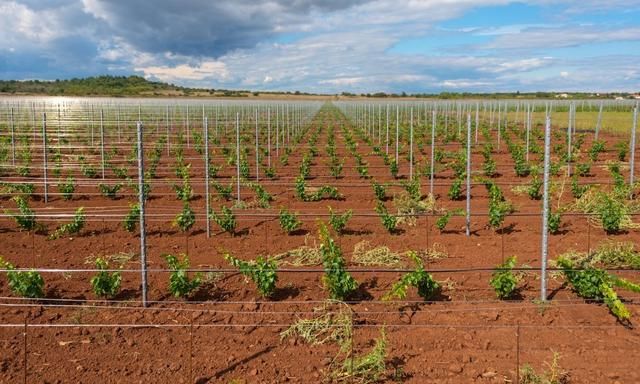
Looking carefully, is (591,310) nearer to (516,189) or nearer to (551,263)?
(551,263)

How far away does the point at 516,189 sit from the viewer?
12242 mm

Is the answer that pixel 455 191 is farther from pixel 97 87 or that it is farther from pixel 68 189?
pixel 97 87

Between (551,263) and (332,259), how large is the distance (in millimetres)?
2871

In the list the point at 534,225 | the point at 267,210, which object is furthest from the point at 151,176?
the point at 534,225

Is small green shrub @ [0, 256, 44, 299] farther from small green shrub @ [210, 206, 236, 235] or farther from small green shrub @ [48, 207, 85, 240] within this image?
small green shrub @ [210, 206, 236, 235]

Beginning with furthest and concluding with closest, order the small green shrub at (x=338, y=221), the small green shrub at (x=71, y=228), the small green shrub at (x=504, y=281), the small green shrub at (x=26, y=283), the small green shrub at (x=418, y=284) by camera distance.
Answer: the small green shrub at (x=71, y=228)
the small green shrub at (x=338, y=221)
the small green shrub at (x=26, y=283)
the small green shrub at (x=504, y=281)
the small green shrub at (x=418, y=284)

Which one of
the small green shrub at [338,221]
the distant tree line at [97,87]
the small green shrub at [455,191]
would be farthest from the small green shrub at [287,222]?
the distant tree line at [97,87]

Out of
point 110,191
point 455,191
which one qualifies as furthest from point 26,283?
point 455,191

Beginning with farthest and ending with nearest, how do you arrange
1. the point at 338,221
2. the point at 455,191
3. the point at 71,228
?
1. the point at 455,191
2. the point at 71,228
3. the point at 338,221

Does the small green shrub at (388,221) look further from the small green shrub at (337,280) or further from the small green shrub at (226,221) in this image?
the small green shrub at (337,280)

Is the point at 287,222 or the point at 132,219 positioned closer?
the point at 287,222

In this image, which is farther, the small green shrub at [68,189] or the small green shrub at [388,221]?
the small green shrub at [68,189]

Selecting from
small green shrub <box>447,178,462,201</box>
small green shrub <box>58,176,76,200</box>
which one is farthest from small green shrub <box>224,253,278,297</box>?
small green shrub <box>58,176,76,200</box>

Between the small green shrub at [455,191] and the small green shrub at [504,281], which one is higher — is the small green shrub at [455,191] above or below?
above
